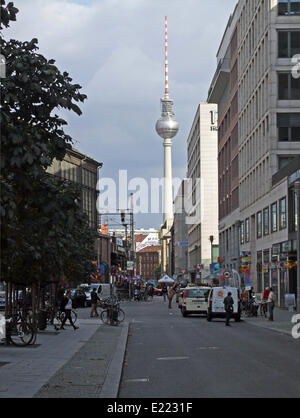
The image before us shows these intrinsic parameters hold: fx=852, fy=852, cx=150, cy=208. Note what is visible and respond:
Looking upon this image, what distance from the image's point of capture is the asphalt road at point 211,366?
13617mm

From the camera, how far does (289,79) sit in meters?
62.8

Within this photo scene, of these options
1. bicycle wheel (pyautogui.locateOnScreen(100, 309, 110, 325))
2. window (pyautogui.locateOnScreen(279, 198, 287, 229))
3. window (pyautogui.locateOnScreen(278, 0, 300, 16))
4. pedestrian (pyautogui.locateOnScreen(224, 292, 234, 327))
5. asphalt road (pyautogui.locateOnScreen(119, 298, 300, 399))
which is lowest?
asphalt road (pyautogui.locateOnScreen(119, 298, 300, 399))

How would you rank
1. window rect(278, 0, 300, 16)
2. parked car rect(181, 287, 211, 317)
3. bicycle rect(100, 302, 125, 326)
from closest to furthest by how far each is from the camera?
1. bicycle rect(100, 302, 125, 326)
2. parked car rect(181, 287, 211, 317)
3. window rect(278, 0, 300, 16)

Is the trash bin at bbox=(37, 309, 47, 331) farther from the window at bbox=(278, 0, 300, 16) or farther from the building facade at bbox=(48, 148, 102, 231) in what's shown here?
the building facade at bbox=(48, 148, 102, 231)

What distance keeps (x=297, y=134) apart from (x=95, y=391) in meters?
51.2

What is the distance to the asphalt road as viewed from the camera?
44.7 ft

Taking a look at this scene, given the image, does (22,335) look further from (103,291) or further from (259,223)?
(103,291)

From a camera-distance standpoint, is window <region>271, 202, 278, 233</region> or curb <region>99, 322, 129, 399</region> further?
window <region>271, 202, 278, 233</region>

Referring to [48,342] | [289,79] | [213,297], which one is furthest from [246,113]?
[48,342]

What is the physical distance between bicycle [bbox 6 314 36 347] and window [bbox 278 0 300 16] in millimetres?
42501

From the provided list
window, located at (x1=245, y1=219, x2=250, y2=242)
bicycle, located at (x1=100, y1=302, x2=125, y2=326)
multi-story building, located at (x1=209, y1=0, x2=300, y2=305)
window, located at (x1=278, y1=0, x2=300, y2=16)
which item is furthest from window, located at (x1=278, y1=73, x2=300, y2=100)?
bicycle, located at (x1=100, y1=302, x2=125, y2=326)

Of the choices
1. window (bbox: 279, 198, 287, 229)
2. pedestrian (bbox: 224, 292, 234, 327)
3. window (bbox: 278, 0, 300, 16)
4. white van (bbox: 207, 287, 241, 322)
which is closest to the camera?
pedestrian (bbox: 224, 292, 234, 327)

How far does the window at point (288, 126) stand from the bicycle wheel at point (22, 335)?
3936cm

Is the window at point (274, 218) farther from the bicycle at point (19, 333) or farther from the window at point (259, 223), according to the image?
the bicycle at point (19, 333)
